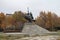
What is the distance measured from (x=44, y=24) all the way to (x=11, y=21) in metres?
10.7

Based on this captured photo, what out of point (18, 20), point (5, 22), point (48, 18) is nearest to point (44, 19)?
point (48, 18)

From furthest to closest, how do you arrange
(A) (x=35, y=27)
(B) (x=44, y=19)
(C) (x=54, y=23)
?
(B) (x=44, y=19)
(C) (x=54, y=23)
(A) (x=35, y=27)

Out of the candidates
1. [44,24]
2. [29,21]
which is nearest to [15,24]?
[44,24]

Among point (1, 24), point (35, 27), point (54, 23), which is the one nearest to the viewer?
point (35, 27)

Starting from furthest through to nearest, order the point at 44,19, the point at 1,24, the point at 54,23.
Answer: the point at 44,19, the point at 54,23, the point at 1,24

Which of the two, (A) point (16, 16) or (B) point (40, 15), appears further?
(B) point (40, 15)

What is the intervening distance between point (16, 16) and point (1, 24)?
6.36 m

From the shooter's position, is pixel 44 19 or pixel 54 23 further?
pixel 44 19

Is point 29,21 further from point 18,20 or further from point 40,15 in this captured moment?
point 40,15

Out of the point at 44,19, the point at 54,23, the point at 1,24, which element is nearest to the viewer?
the point at 1,24

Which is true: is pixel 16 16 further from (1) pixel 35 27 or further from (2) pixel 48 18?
(1) pixel 35 27

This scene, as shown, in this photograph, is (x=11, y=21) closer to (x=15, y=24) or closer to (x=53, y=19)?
(x=15, y=24)

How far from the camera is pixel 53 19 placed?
60312 mm

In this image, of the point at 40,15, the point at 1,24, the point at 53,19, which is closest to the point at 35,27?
the point at 1,24
